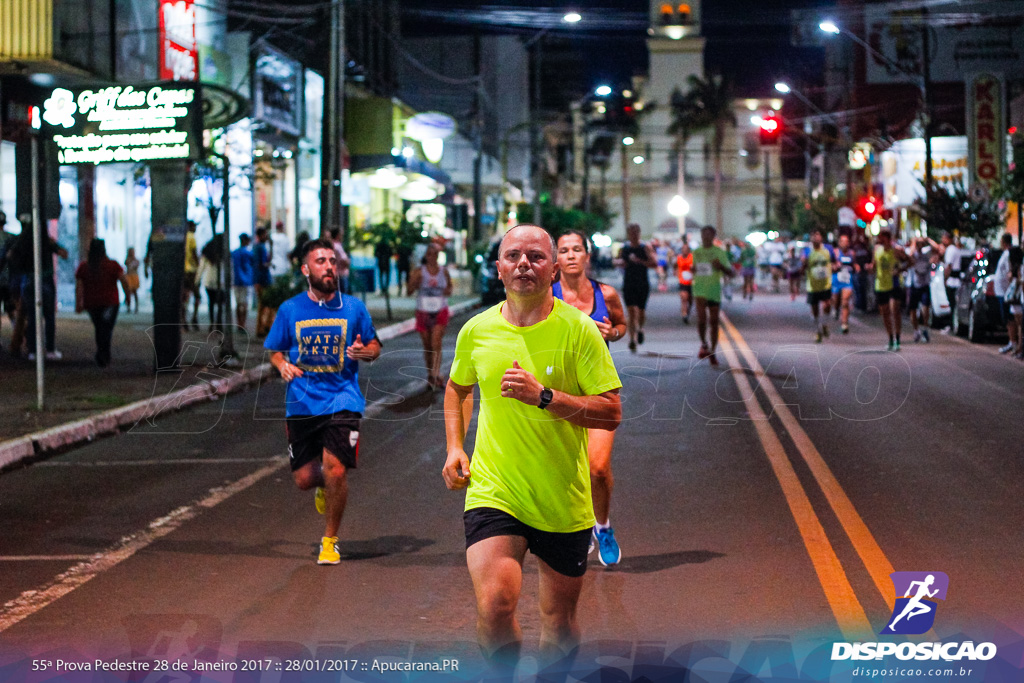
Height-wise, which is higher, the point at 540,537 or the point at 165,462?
the point at 540,537

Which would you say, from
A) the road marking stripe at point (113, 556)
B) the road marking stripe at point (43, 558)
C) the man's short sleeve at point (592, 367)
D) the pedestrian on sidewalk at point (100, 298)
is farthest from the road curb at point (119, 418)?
the man's short sleeve at point (592, 367)

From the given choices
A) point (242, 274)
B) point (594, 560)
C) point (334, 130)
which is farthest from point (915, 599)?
point (334, 130)

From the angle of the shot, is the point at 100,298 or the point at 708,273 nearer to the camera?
the point at 100,298

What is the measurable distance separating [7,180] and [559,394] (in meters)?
22.8

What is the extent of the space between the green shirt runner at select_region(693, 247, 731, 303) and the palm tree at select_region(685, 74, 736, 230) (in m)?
96.5

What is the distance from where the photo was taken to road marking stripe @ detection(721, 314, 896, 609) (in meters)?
6.79

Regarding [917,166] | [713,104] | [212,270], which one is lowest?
[212,270]

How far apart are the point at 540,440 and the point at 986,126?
35021 millimetres

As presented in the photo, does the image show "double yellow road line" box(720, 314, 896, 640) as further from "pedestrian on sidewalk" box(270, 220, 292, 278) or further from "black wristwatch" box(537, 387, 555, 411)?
"pedestrian on sidewalk" box(270, 220, 292, 278)

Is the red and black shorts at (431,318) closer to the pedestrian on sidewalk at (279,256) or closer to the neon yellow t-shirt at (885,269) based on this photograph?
the neon yellow t-shirt at (885,269)

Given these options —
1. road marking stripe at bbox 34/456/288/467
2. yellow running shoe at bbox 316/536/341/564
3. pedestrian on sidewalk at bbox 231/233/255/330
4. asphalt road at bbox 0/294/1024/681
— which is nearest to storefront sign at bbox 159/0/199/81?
pedestrian on sidewalk at bbox 231/233/255/330

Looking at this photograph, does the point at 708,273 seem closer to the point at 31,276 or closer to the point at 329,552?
the point at 31,276

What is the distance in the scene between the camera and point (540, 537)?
15.0ft

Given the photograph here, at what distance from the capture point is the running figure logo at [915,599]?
583 centimetres
